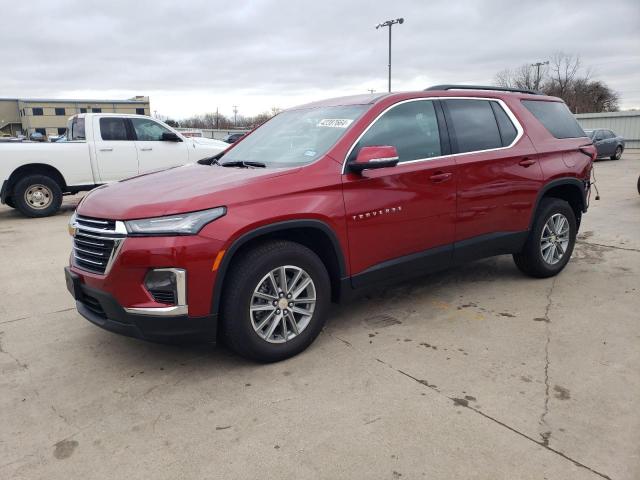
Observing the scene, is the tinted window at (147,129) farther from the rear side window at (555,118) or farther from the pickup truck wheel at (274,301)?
the pickup truck wheel at (274,301)

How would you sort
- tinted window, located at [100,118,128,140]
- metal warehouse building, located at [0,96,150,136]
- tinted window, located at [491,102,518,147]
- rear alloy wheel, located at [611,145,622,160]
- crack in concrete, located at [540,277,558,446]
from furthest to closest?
1. metal warehouse building, located at [0,96,150,136]
2. rear alloy wheel, located at [611,145,622,160]
3. tinted window, located at [100,118,128,140]
4. tinted window, located at [491,102,518,147]
5. crack in concrete, located at [540,277,558,446]

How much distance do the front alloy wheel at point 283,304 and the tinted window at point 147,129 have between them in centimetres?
807

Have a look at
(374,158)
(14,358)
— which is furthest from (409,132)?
(14,358)

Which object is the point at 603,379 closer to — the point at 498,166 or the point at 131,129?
the point at 498,166

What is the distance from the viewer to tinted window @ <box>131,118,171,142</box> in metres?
10.4

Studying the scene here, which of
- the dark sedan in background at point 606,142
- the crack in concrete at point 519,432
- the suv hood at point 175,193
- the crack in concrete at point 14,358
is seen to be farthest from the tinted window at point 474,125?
the dark sedan in background at point 606,142

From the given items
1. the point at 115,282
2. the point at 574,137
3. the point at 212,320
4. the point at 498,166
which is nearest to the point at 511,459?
the point at 212,320

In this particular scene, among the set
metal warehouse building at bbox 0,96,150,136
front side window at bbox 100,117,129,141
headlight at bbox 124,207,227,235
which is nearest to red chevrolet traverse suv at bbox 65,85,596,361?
headlight at bbox 124,207,227,235

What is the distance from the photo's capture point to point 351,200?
358 cm

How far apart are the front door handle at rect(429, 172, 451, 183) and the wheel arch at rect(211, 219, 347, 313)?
1.03 m

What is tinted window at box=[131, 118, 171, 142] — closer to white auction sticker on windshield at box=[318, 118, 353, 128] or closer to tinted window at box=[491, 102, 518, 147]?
white auction sticker on windshield at box=[318, 118, 353, 128]

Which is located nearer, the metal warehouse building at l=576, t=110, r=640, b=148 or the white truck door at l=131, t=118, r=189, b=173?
the white truck door at l=131, t=118, r=189, b=173

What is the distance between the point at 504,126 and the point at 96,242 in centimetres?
357

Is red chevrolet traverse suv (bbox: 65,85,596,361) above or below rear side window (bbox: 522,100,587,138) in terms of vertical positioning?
below
